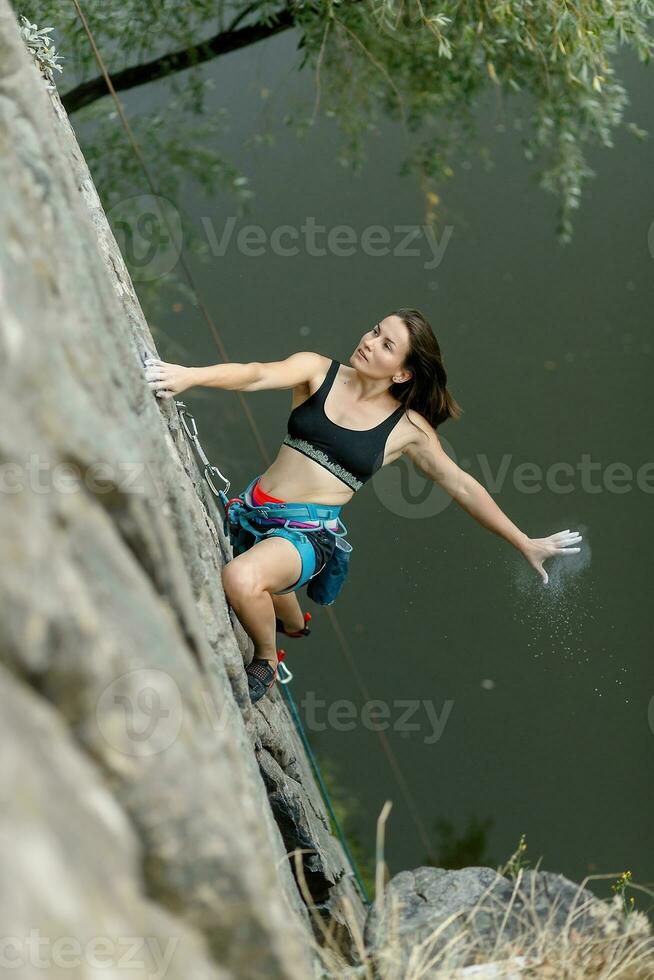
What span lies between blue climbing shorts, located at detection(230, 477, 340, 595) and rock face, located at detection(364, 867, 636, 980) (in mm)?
818

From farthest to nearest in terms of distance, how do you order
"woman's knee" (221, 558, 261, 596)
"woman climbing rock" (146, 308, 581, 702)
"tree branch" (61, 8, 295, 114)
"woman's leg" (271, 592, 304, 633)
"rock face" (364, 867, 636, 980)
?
"tree branch" (61, 8, 295, 114)
"woman's leg" (271, 592, 304, 633)
"woman climbing rock" (146, 308, 581, 702)
"woman's knee" (221, 558, 261, 596)
"rock face" (364, 867, 636, 980)

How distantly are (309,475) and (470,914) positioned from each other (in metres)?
1.21

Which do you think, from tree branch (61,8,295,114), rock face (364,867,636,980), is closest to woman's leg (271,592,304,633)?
rock face (364,867,636,980)

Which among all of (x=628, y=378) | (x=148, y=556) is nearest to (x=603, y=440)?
(x=628, y=378)

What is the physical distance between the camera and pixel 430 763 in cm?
651

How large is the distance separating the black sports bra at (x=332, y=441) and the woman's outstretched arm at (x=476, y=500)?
157mm

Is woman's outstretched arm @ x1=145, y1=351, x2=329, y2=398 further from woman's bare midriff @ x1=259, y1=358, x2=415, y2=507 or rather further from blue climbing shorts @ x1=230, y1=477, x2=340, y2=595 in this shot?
blue climbing shorts @ x1=230, y1=477, x2=340, y2=595

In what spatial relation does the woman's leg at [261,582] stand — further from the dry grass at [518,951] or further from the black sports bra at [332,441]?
the dry grass at [518,951]

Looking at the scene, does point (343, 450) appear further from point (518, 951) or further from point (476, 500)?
point (518, 951)

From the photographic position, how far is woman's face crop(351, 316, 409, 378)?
293cm

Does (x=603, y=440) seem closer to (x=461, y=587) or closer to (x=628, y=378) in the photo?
(x=628, y=378)

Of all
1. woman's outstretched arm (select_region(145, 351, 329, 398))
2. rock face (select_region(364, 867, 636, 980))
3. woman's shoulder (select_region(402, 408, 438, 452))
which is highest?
woman's outstretched arm (select_region(145, 351, 329, 398))

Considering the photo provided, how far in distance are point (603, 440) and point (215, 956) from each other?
17.8 feet

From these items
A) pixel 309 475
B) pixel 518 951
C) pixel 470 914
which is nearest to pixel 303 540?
pixel 309 475
